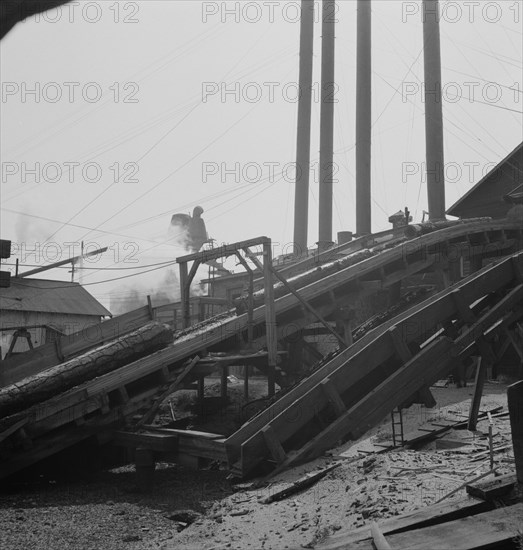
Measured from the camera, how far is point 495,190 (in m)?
20.4

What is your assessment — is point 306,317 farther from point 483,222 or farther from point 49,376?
point 483,222

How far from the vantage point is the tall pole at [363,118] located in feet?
97.9

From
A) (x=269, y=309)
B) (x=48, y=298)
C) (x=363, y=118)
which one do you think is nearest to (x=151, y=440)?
(x=269, y=309)

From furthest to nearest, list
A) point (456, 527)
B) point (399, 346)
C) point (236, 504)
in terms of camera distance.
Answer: point (399, 346) < point (236, 504) < point (456, 527)

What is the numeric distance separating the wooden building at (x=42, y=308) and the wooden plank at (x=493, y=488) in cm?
2843

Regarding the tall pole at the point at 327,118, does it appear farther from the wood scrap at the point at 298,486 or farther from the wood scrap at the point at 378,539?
the wood scrap at the point at 378,539

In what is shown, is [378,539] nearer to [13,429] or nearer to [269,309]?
[13,429]

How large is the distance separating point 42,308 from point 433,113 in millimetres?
23255

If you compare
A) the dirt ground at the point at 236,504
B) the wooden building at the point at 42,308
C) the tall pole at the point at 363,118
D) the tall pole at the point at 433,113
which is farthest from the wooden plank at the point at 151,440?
the wooden building at the point at 42,308

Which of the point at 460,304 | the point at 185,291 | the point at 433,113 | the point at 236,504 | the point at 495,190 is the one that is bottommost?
the point at 236,504

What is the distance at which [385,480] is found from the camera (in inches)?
232

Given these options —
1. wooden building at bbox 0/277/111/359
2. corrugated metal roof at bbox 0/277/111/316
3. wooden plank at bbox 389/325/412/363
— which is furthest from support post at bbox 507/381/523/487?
corrugated metal roof at bbox 0/277/111/316

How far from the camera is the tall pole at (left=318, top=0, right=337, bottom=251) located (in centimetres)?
3177

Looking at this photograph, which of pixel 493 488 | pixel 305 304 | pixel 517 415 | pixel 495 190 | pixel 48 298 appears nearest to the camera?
pixel 517 415
